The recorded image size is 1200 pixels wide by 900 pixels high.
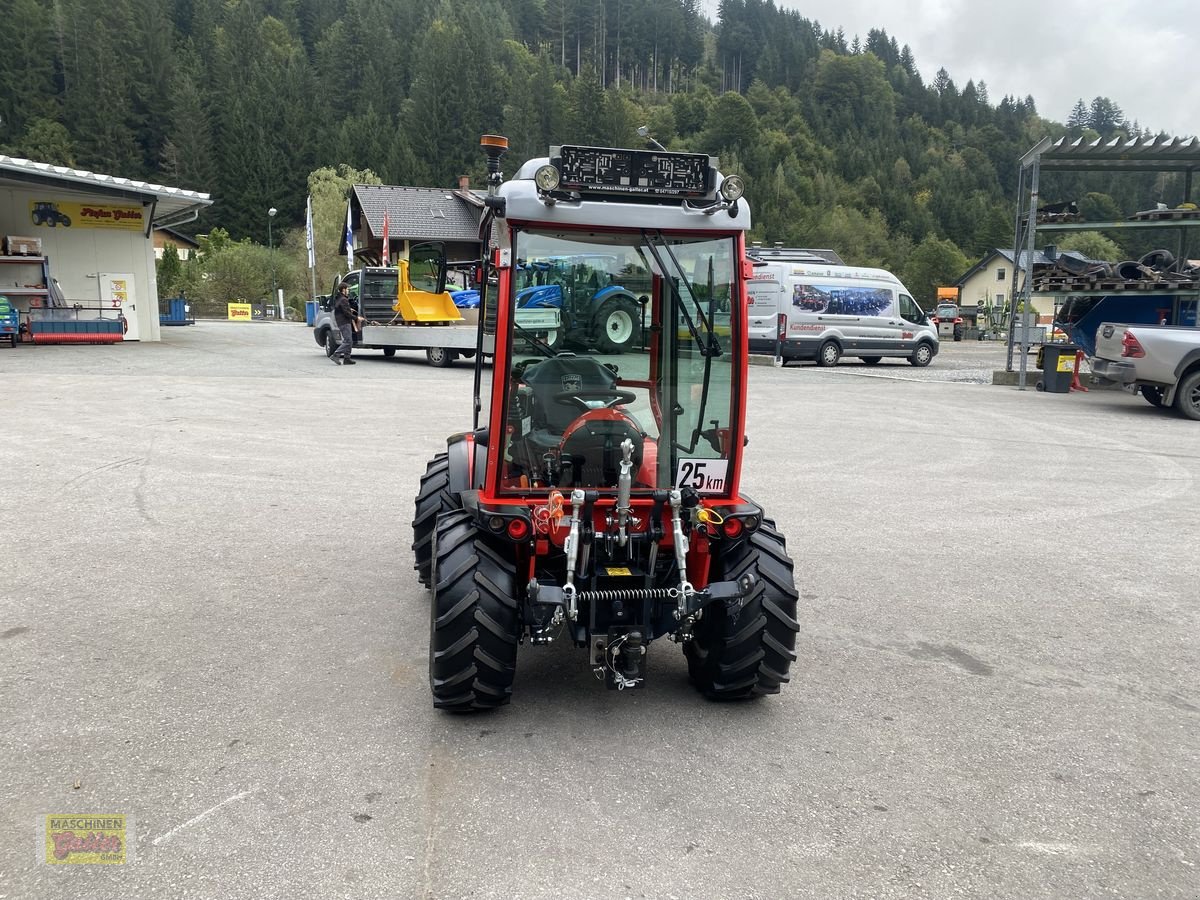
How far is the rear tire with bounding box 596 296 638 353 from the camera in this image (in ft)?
14.6

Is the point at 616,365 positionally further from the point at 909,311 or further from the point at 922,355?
the point at 922,355

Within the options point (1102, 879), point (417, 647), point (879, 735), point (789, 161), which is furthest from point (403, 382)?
point (789, 161)

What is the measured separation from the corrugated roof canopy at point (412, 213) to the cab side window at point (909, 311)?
80.0 feet

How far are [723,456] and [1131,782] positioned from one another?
82.9 inches

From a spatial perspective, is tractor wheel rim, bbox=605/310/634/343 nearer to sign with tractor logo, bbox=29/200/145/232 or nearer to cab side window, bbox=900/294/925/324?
cab side window, bbox=900/294/925/324

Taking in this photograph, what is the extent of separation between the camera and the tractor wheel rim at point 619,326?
448 centimetres

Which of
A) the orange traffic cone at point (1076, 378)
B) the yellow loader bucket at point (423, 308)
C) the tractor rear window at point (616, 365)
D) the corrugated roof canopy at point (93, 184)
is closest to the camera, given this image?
the tractor rear window at point (616, 365)

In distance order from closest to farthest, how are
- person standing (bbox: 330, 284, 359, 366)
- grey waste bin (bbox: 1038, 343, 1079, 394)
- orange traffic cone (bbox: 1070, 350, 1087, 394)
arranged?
1. grey waste bin (bbox: 1038, 343, 1079, 394)
2. orange traffic cone (bbox: 1070, 350, 1087, 394)
3. person standing (bbox: 330, 284, 359, 366)

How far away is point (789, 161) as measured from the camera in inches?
4131

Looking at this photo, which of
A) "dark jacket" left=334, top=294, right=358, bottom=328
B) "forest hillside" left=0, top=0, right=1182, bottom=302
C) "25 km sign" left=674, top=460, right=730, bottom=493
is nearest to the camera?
"25 km sign" left=674, top=460, right=730, bottom=493

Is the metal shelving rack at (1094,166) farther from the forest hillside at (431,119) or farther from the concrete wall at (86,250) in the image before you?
the forest hillside at (431,119)

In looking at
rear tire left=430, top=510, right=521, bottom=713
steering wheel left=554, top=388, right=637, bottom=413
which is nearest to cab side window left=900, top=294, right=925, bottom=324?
steering wheel left=554, top=388, right=637, bottom=413
